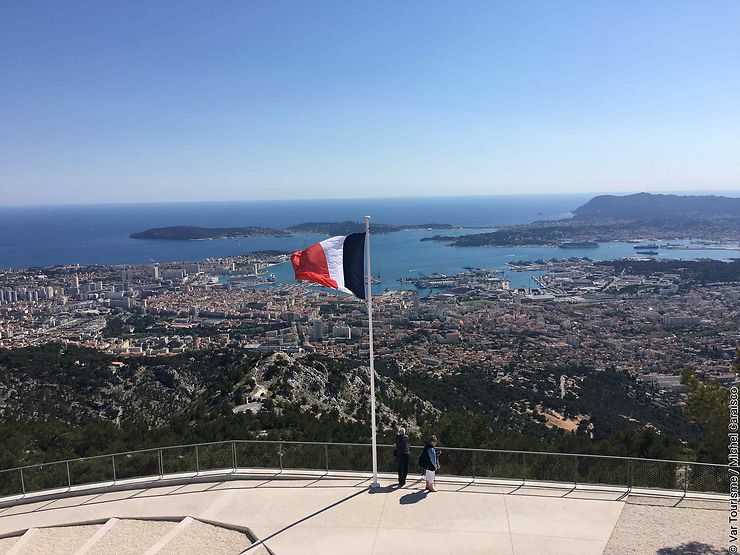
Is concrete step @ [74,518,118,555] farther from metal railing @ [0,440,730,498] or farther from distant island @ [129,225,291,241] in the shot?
distant island @ [129,225,291,241]

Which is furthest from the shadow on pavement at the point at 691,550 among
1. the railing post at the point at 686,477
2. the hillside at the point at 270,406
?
the hillside at the point at 270,406

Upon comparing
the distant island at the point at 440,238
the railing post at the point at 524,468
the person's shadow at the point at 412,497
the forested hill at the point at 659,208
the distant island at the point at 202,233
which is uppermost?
the forested hill at the point at 659,208

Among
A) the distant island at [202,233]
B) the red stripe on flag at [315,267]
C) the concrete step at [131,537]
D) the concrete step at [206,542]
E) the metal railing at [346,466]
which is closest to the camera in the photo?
the concrete step at [206,542]

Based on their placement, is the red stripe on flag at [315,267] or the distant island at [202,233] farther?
the distant island at [202,233]

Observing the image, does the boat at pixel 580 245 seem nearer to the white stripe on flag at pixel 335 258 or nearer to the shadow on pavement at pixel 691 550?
the white stripe on flag at pixel 335 258

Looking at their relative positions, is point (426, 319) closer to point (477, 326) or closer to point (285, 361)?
point (477, 326)

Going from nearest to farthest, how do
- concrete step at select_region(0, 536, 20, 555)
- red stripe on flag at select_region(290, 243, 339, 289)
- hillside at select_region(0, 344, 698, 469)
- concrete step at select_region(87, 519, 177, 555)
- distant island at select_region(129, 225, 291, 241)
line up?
concrete step at select_region(87, 519, 177, 555) < concrete step at select_region(0, 536, 20, 555) < red stripe on flag at select_region(290, 243, 339, 289) < hillside at select_region(0, 344, 698, 469) < distant island at select_region(129, 225, 291, 241)

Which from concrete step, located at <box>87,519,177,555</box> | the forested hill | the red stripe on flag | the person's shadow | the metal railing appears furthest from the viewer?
the forested hill

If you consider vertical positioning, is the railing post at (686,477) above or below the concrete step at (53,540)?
above

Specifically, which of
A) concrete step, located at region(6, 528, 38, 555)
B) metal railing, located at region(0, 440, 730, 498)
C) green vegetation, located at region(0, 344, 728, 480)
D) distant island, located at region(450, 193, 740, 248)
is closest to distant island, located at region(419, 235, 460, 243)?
distant island, located at region(450, 193, 740, 248)
